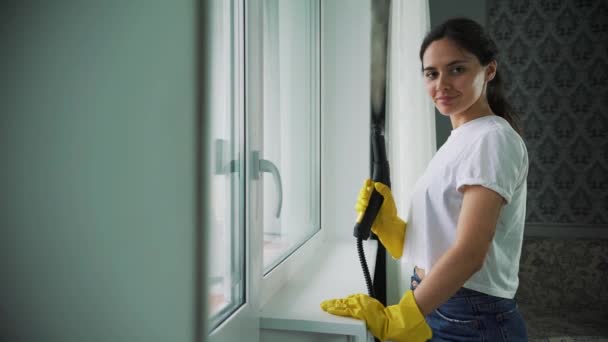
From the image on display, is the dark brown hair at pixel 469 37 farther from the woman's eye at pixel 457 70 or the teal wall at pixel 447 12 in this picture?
the teal wall at pixel 447 12

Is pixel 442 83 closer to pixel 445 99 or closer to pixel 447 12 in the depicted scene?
pixel 445 99

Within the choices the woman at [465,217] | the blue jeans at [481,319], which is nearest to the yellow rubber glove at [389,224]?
the woman at [465,217]

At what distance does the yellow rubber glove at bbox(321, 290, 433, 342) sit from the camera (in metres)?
0.83

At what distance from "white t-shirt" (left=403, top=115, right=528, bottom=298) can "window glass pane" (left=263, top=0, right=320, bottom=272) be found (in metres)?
0.40

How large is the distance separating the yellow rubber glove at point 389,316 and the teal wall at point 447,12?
2498 millimetres

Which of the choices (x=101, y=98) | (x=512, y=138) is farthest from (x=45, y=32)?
(x=512, y=138)

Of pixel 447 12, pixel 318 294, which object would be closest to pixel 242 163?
pixel 318 294

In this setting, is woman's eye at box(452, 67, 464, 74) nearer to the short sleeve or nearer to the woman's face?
the woman's face

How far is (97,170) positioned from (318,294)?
2.93 ft

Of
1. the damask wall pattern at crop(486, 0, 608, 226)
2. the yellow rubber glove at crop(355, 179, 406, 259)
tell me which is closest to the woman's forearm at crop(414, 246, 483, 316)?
the yellow rubber glove at crop(355, 179, 406, 259)

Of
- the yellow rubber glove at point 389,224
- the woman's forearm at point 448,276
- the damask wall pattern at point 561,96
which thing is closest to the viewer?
the woman's forearm at point 448,276

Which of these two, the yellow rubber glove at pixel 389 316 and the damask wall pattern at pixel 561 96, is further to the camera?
the damask wall pattern at pixel 561 96

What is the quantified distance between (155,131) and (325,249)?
62.6 inches

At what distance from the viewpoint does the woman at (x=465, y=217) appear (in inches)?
31.1
